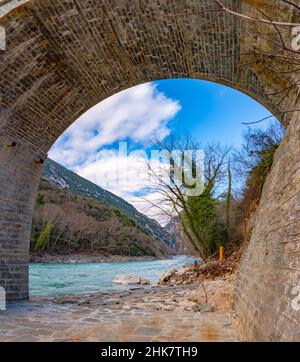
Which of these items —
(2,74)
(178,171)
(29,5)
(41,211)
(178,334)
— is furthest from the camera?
(41,211)

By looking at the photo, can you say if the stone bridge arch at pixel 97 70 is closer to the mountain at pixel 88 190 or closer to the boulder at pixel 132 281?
the boulder at pixel 132 281

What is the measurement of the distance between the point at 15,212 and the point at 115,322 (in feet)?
12.0

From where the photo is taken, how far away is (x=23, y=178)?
7652mm

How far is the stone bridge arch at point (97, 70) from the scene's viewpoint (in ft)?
17.1

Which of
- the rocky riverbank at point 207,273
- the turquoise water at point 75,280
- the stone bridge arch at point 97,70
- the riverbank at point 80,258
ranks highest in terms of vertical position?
the stone bridge arch at point 97,70

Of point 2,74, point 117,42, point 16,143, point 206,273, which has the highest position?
point 117,42

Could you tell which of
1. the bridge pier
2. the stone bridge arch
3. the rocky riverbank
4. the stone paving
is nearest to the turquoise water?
the rocky riverbank

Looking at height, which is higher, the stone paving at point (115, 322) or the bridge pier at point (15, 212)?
the bridge pier at point (15, 212)

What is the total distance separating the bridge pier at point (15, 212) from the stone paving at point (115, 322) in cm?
57

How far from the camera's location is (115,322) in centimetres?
520

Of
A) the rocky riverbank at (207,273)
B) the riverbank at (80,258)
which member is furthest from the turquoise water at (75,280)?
the riverbank at (80,258)
